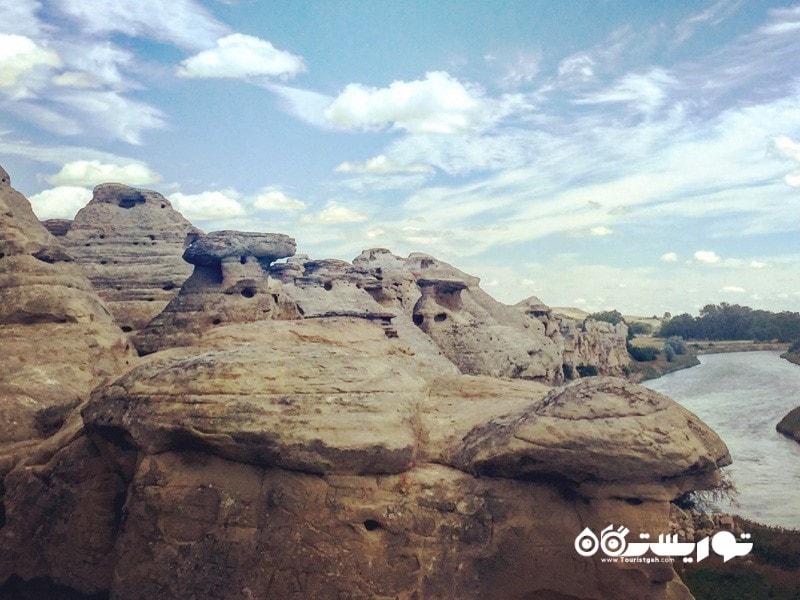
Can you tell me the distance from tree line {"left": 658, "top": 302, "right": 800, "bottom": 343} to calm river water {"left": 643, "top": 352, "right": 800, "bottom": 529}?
20.8 m

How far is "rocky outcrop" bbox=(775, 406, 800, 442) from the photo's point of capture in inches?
1054

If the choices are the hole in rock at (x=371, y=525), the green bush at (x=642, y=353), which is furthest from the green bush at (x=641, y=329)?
the hole in rock at (x=371, y=525)

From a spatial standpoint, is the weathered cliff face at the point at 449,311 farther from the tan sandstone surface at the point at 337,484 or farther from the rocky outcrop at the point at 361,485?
the rocky outcrop at the point at 361,485

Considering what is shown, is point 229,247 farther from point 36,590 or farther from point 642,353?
point 642,353

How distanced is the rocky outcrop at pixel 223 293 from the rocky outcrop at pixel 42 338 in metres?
2.77

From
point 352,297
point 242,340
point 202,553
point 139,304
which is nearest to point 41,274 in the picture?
point 242,340

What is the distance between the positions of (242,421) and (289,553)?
1362mm

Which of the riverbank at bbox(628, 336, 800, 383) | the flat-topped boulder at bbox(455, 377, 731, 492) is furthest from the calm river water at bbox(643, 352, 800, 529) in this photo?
the flat-topped boulder at bbox(455, 377, 731, 492)

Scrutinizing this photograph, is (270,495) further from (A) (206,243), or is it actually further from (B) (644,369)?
(B) (644,369)

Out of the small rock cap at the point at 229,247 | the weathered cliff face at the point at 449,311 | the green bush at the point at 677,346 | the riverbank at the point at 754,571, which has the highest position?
the small rock cap at the point at 229,247

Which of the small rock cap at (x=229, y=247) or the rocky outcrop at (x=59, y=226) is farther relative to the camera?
the rocky outcrop at (x=59, y=226)

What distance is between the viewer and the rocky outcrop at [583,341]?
92.2ft

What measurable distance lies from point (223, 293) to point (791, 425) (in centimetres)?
2318

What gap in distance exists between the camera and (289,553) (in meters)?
6.66
